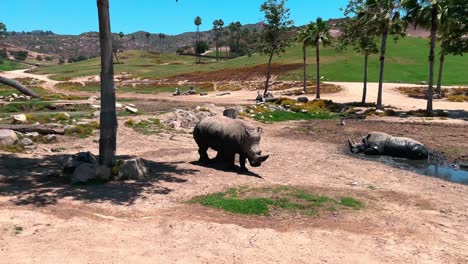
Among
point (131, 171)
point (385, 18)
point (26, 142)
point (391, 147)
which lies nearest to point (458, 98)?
point (385, 18)

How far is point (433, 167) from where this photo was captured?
65.8 feet

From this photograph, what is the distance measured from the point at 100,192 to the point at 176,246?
14.5 feet

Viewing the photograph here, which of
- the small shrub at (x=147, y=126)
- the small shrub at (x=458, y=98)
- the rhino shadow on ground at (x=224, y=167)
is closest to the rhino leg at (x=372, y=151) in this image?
the rhino shadow on ground at (x=224, y=167)

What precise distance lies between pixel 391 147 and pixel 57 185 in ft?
53.1

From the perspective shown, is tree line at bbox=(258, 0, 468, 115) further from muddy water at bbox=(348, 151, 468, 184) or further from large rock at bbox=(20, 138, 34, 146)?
large rock at bbox=(20, 138, 34, 146)

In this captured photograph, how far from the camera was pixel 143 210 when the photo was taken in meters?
11.6

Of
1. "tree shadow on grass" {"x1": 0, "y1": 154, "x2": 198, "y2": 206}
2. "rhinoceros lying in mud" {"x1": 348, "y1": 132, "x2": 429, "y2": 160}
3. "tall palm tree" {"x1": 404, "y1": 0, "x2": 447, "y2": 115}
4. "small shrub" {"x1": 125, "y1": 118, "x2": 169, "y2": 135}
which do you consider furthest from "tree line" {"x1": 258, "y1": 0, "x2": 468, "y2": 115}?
"tree shadow on grass" {"x1": 0, "y1": 154, "x2": 198, "y2": 206}

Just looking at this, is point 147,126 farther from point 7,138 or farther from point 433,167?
point 433,167

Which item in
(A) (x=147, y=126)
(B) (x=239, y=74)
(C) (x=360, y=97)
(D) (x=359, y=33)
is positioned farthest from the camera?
(B) (x=239, y=74)

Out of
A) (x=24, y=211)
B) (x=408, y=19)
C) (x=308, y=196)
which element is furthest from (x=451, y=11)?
(x=24, y=211)

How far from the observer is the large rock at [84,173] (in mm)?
13648

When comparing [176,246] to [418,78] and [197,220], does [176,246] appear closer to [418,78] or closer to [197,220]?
[197,220]

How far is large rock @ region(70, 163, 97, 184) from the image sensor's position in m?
13.6

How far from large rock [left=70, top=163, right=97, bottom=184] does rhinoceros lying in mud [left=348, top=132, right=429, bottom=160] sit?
13959 millimetres
